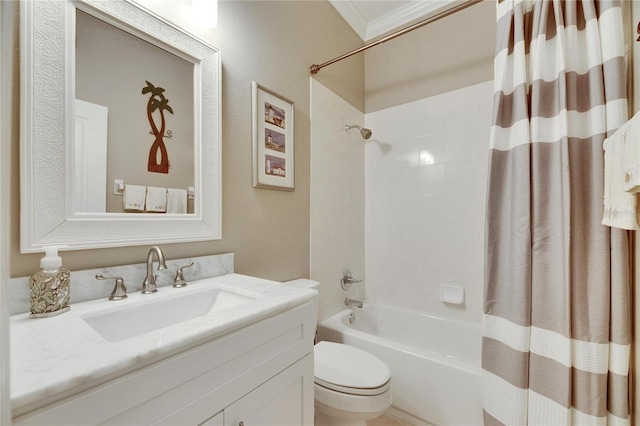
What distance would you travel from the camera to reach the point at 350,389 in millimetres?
1111

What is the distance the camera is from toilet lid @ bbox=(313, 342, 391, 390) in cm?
114

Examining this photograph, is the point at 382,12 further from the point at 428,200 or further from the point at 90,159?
the point at 90,159

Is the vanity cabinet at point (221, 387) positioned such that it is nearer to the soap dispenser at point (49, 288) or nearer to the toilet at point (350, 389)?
the toilet at point (350, 389)

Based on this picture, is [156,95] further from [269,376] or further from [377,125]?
[377,125]

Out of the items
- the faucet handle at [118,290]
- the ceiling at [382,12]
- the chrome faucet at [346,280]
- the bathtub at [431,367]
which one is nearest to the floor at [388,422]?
the bathtub at [431,367]

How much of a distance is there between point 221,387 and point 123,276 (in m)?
0.53

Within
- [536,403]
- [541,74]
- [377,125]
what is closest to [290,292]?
[536,403]

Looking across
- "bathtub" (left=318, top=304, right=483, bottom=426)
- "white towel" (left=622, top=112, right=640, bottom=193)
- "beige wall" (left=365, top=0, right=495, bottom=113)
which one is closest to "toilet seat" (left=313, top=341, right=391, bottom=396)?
"bathtub" (left=318, top=304, right=483, bottom=426)

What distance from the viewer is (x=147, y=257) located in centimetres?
93

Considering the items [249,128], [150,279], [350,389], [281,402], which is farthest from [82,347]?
[249,128]

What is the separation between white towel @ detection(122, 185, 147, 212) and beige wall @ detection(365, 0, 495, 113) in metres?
1.89

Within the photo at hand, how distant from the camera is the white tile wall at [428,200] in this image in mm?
1825

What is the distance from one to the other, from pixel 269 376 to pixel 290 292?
233mm

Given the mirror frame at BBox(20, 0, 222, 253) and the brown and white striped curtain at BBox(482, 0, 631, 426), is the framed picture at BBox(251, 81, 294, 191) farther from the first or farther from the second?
the brown and white striped curtain at BBox(482, 0, 631, 426)
